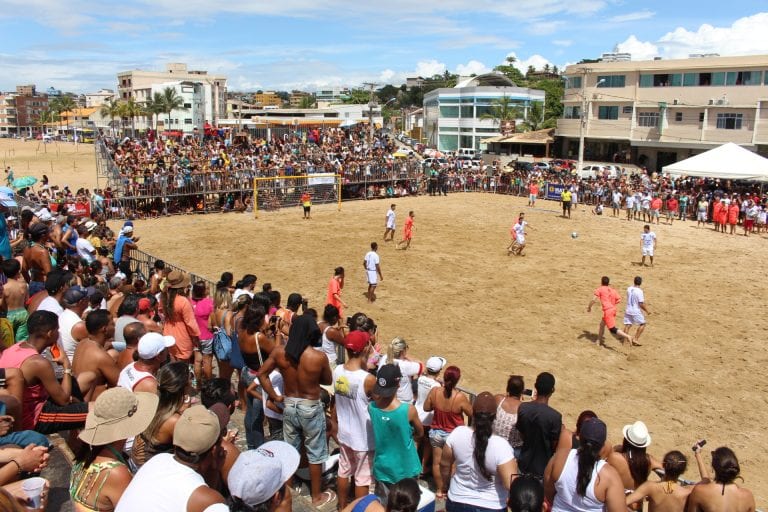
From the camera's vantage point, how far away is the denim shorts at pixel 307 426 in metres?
5.23

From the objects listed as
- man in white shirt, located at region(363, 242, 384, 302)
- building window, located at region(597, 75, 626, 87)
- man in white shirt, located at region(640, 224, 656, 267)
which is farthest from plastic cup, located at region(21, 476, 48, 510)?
building window, located at region(597, 75, 626, 87)

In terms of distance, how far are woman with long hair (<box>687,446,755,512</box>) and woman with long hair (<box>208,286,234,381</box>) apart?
4525 mm

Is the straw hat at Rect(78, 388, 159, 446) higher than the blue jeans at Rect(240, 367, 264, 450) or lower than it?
higher

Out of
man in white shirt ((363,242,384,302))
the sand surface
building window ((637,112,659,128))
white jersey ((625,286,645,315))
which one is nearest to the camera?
the sand surface

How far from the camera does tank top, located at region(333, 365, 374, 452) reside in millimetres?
5000

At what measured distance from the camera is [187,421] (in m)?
3.25

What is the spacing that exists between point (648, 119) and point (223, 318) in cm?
4762

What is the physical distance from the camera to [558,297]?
48.6ft

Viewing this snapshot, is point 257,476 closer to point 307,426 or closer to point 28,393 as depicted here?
point 307,426

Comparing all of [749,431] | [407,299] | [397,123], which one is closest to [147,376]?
[749,431]

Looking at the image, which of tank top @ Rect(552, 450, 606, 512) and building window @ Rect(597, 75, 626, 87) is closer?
tank top @ Rect(552, 450, 606, 512)

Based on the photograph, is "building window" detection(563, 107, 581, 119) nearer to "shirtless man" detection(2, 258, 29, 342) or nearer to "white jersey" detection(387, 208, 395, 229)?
"white jersey" detection(387, 208, 395, 229)

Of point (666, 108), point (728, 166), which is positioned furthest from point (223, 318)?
point (666, 108)

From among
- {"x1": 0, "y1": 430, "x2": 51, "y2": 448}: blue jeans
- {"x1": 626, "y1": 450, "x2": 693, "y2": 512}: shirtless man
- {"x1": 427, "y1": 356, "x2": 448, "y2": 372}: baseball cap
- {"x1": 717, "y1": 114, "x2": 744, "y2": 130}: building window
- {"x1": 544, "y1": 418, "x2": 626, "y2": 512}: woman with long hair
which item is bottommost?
{"x1": 626, "y1": 450, "x2": 693, "y2": 512}: shirtless man
